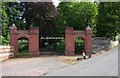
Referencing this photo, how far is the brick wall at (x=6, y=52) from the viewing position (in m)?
31.1

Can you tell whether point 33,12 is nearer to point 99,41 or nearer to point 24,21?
point 24,21

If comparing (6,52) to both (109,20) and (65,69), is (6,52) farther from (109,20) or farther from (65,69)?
(109,20)

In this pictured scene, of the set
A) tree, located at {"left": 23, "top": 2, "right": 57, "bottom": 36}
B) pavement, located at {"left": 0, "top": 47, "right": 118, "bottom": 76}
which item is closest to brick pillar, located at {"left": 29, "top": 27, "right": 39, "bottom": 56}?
tree, located at {"left": 23, "top": 2, "right": 57, "bottom": 36}

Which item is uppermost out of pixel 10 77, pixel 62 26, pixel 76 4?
pixel 76 4

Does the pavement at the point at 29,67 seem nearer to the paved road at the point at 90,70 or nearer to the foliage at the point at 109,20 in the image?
the paved road at the point at 90,70

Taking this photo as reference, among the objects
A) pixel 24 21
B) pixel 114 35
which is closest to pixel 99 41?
pixel 114 35

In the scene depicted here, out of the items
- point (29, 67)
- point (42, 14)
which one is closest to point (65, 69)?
point (29, 67)

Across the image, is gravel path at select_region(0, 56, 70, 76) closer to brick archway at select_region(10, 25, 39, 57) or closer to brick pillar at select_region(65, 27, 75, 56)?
brick archway at select_region(10, 25, 39, 57)

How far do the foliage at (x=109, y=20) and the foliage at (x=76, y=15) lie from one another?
1520 mm

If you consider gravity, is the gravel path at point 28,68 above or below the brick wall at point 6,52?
below

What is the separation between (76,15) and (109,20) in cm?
521

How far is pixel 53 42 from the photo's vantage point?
4994cm

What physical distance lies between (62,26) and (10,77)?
30.7 metres

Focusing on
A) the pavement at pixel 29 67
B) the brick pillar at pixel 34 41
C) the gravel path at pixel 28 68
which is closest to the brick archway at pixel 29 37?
the brick pillar at pixel 34 41
